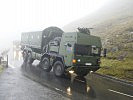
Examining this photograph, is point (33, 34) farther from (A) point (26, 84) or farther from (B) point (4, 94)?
(B) point (4, 94)

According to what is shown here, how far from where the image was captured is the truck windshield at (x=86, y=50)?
14703 mm

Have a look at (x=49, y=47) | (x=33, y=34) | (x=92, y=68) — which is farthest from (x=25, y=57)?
(x=92, y=68)

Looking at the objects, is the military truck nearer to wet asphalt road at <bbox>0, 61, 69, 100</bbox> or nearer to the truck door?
the truck door

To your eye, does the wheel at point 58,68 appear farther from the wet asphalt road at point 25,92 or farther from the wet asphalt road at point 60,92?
the wet asphalt road at point 25,92

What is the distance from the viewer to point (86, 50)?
15.2 metres

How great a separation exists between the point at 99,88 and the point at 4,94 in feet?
16.3

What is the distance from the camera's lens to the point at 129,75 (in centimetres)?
1766

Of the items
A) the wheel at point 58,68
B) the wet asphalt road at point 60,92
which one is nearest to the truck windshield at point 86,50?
the wheel at point 58,68

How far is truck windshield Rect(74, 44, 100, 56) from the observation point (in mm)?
14703

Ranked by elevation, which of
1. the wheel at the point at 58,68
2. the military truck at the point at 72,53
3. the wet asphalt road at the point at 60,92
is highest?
the military truck at the point at 72,53

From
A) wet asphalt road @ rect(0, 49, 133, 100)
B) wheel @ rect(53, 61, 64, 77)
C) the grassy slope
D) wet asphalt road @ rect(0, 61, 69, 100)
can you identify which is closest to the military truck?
wheel @ rect(53, 61, 64, 77)

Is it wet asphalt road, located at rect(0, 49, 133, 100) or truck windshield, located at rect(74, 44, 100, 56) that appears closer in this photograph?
wet asphalt road, located at rect(0, 49, 133, 100)

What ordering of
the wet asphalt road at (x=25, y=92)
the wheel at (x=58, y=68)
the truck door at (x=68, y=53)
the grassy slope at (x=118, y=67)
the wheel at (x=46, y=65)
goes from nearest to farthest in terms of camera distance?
the wet asphalt road at (x=25, y=92)
the truck door at (x=68, y=53)
the wheel at (x=58, y=68)
the wheel at (x=46, y=65)
the grassy slope at (x=118, y=67)

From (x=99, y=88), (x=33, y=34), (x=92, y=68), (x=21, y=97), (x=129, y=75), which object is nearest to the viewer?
(x=21, y=97)
